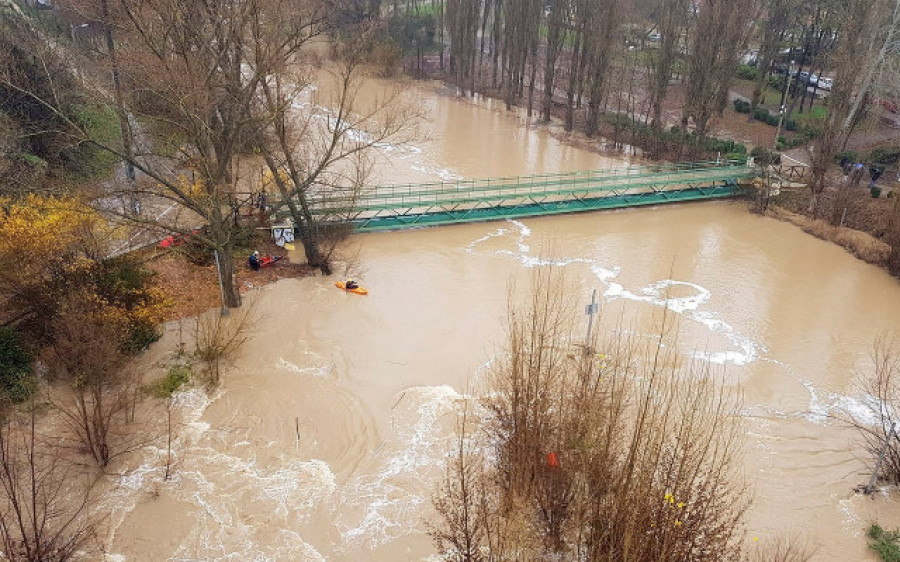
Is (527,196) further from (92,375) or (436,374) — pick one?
(92,375)

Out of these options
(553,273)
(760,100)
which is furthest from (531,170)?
(760,100)

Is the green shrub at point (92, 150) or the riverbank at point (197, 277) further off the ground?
the green shrub at point (92, 150)

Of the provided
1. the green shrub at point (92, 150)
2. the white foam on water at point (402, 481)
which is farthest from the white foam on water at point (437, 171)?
the white foam on water at point (402, 481)

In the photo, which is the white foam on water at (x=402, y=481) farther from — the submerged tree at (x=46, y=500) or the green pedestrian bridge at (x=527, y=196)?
the green pedestrian bridge at (x=527, y=196)

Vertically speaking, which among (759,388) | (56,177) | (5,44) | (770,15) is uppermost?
(770,15)

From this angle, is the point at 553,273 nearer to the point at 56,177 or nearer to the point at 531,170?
the point at 531,170

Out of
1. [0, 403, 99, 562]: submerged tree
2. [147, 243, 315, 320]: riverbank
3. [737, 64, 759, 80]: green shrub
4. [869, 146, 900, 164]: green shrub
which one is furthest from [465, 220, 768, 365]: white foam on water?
[737, 64, 759, 80]: green shrub

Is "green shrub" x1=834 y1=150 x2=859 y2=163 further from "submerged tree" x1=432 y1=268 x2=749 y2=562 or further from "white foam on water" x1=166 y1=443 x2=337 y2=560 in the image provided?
"white foam on water" x1=166 y1=443 x2=337 y2=560
